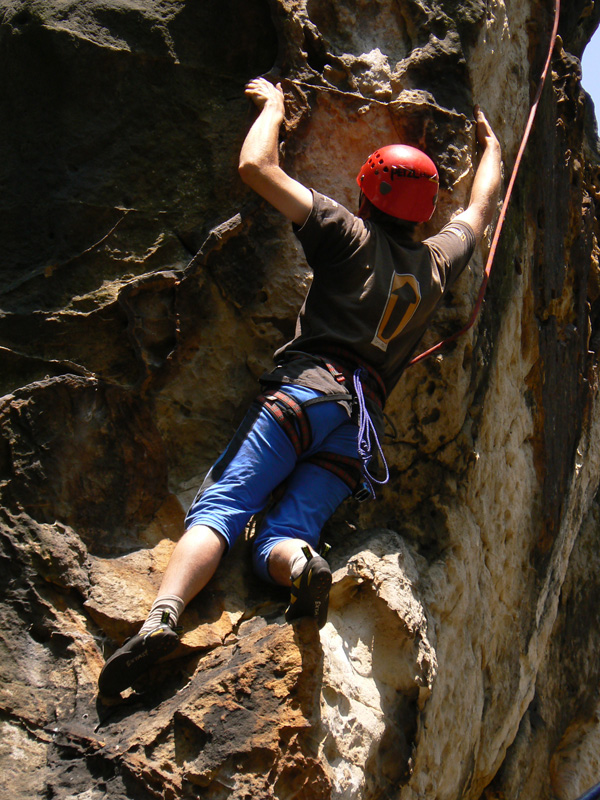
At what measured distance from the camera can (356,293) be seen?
9.57 feet

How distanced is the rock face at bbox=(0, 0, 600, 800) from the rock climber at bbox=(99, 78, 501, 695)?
247mm

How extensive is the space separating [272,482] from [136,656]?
0.76 m

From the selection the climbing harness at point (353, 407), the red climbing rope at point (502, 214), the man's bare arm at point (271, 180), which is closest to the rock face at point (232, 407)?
the red climbing rope at point (502, 214)

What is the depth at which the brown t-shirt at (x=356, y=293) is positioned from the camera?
287 cm

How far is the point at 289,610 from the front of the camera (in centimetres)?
249

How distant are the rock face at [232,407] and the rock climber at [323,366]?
0.81 feet

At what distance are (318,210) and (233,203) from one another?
933 mm

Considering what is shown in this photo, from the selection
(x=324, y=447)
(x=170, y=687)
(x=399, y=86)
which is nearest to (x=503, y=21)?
(x=399, y=86)

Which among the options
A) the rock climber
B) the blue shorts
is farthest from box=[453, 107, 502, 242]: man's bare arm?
the blue shorts

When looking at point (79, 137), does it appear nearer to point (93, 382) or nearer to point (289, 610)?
point (93, 382)

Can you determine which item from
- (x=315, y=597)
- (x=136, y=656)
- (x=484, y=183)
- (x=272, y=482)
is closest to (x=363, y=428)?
(x=272, y=482)

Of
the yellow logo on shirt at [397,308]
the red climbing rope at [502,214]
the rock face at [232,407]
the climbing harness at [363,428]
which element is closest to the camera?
the rock face at [232,407]

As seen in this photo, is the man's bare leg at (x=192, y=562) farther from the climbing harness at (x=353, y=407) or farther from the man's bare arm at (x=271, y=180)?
the man's bare arm at (x=271, y=180)

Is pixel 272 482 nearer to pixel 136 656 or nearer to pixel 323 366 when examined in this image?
pixel 323 366
